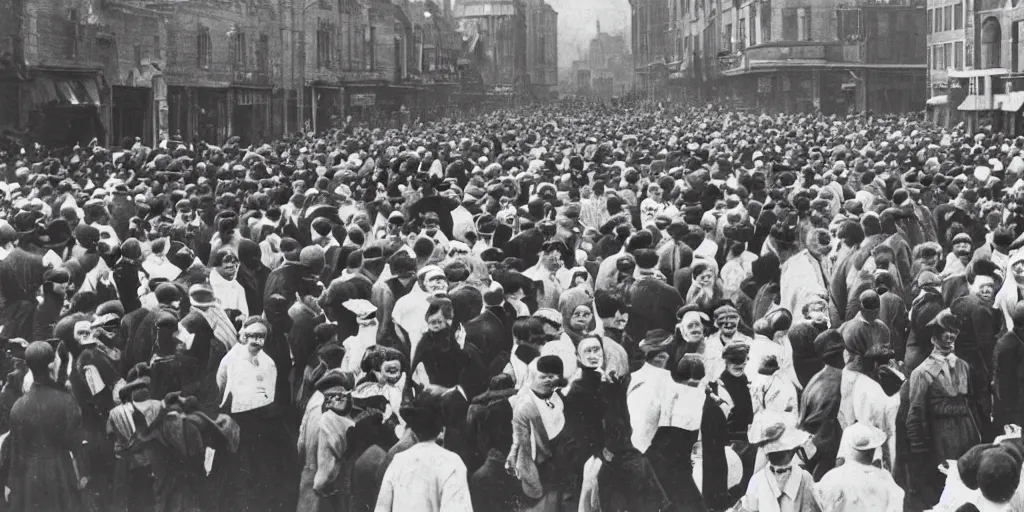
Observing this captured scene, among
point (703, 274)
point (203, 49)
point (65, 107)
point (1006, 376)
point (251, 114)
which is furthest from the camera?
point (251, 114)

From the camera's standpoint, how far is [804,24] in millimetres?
69625

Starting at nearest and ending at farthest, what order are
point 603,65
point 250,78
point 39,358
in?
point 39,358 < point 250,78 < point 603,65

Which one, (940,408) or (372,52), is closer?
(940,408)

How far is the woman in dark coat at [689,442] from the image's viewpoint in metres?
7.69

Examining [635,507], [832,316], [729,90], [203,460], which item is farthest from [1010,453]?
[729,90]

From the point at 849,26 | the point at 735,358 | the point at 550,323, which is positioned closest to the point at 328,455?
the point at 550,323

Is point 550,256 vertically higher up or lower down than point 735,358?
higher up

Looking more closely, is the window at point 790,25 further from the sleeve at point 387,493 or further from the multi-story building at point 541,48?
the sleeve at point 387,493

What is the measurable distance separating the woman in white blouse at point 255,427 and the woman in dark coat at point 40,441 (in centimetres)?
107

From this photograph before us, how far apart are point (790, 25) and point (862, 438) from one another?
66.3 m

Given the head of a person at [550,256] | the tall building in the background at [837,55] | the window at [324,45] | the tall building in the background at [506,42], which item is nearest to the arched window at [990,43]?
the tall building in the background at [837,55]

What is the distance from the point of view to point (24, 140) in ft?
102

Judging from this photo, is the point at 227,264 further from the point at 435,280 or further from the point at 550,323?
the point at 550,323

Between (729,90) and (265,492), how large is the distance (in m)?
75.2
